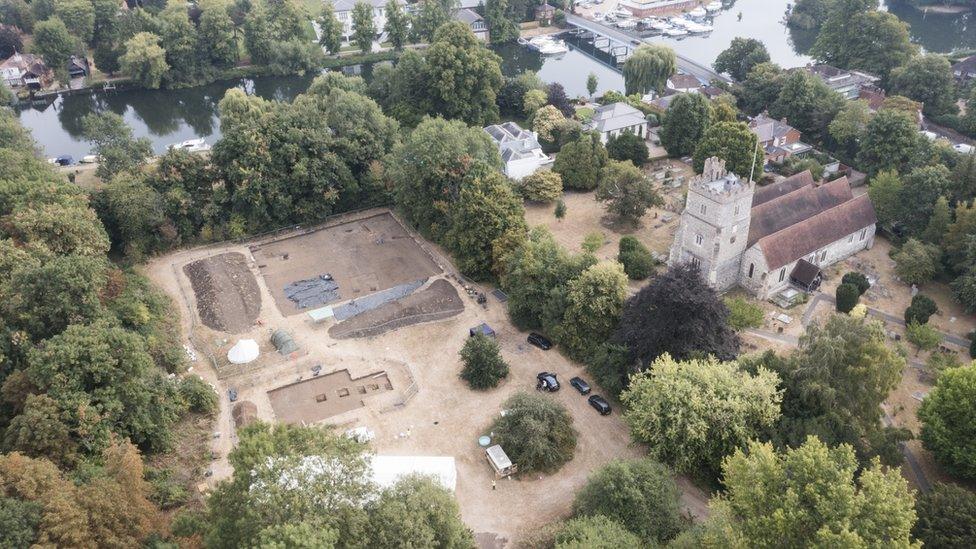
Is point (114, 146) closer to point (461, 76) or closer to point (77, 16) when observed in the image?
point (461, 76)

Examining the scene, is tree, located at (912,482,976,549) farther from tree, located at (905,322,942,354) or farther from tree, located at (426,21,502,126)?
tree, located at (426,21,502,126)

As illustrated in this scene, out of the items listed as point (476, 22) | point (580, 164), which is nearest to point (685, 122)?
point (580, 164)

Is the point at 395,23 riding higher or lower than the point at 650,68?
higher

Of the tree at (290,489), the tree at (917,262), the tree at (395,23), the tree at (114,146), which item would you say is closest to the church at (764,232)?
the tree at (917,262)

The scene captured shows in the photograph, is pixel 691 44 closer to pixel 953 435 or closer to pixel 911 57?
pixel 911 57

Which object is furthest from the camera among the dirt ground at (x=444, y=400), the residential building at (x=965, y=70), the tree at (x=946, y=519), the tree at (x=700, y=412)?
the residential building at (x=965, y=70)

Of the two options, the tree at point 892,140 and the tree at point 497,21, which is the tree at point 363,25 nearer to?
the tree at point 497,21
